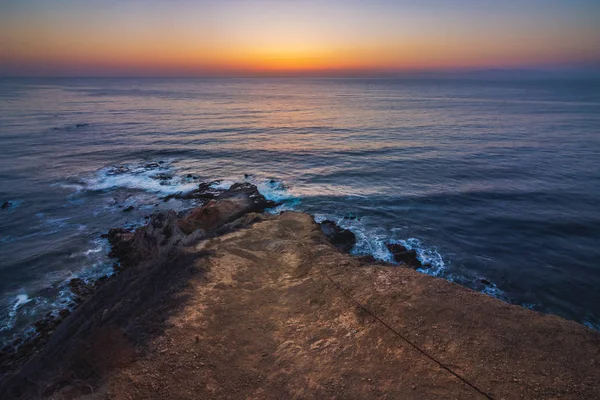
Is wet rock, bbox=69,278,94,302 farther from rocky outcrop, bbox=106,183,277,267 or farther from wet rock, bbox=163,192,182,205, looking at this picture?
wet rock, bbox=163,192,182,205

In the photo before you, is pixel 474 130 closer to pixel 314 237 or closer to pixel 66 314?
pixel 314 237

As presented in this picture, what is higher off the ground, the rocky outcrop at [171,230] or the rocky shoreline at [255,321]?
the rocky shoreline at [255,321]

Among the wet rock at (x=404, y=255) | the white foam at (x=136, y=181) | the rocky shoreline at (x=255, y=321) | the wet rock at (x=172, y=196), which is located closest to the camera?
the rocky shoreline at (x=255, y=321)

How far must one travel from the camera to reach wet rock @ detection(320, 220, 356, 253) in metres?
25.6

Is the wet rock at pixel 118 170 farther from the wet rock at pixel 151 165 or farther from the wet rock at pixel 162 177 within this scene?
the wet rock at pixel 162 177

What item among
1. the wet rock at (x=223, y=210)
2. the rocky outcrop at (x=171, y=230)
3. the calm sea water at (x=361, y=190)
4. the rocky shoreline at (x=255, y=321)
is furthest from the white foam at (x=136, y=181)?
the rocky shoreline at (x=255, y=321)

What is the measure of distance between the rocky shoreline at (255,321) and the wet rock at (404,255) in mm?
6696

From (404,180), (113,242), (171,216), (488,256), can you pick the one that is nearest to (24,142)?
(113,242)

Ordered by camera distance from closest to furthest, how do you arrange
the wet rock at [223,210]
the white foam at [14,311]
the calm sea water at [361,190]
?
the white foam at [14,311]
the calm sea water at [361,190]
the wet rock at [223,210]

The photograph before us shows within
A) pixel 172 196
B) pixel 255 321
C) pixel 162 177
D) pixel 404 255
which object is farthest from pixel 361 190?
pixel 255 321

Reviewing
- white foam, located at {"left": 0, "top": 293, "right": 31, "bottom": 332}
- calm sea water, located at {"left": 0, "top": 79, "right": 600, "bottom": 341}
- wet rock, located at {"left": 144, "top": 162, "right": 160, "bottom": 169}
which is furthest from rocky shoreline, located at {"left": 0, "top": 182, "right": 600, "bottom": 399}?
wet rock, located at {"left": 144, "top": 162, "right": 160, "bottom": 169}

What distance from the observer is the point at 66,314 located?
19047 mm

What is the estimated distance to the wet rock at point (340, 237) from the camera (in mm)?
25578

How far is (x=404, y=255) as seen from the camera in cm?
2438
